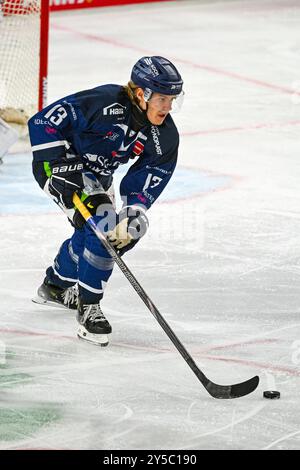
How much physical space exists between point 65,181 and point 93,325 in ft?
1.71

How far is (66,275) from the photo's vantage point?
4688 millimetres

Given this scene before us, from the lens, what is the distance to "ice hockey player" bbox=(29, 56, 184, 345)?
4.25 meters

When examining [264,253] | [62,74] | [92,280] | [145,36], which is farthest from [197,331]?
[145,36]

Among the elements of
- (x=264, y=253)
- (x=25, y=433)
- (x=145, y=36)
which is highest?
(x=25, y=433)

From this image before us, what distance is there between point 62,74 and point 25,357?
4792 millimetres

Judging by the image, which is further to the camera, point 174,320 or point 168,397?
point 174,320

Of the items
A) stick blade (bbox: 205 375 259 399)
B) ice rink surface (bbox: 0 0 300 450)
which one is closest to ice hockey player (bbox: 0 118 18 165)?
ice rink surface (bbox: 0 0 300 450)

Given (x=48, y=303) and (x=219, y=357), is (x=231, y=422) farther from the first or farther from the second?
(x=48, y=303)

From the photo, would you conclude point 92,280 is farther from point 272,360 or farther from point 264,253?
point 264,253

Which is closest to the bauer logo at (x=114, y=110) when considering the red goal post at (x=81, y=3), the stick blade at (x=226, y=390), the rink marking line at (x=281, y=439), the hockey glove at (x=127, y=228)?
the hockey glove at (x=127, y=228)

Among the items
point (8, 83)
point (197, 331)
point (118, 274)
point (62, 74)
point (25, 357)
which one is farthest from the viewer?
point (62, 74)

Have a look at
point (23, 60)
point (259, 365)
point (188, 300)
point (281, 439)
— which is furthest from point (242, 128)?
point (281, 439)
